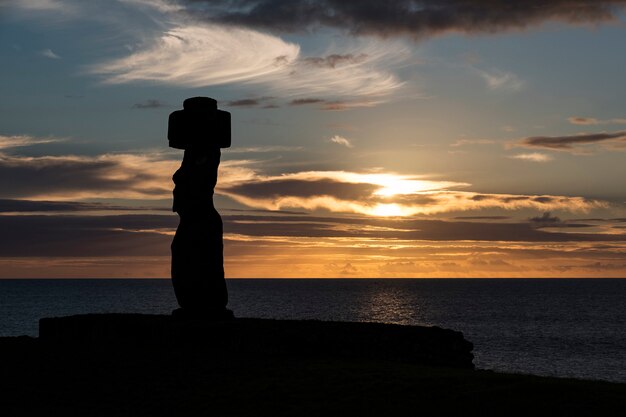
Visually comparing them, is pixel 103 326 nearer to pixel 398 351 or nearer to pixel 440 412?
pixel 398 351

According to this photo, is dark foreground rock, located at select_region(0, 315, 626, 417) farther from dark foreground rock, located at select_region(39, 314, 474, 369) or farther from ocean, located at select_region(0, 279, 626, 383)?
ocean, located at select_region(0, 279, 626, 383)

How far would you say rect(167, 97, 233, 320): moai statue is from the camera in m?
25.1

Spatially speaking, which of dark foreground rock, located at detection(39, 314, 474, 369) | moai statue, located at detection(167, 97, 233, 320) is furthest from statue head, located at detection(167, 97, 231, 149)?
dark foreground rock, located at detection(39, 314, 474, 369)

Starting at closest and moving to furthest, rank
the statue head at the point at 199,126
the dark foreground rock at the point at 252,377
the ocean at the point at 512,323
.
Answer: the dark foreground rock at the point at 252,377 → the statue head at the point at 199,126 → the ocean at the point at 512,323

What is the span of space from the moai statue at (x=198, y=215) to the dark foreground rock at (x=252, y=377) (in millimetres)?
1271

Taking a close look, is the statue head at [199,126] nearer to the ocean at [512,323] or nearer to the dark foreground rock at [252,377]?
the dark foreground rock at [252,377]

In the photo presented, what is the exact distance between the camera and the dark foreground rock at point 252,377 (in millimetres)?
16844

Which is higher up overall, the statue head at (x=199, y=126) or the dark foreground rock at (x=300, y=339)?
the statue head at (x=199, y=126)

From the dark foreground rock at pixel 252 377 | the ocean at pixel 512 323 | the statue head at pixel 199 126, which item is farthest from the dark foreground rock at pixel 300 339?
the ocean at pixel 512 323

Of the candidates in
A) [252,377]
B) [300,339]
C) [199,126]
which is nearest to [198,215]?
[199,126]

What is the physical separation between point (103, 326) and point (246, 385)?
736 centimetres

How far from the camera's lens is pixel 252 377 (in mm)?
19547

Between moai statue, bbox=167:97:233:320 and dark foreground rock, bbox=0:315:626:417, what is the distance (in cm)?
127

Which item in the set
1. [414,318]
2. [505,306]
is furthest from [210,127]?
[505,306]
